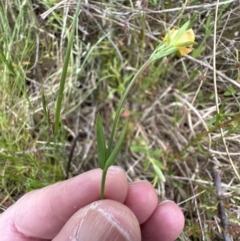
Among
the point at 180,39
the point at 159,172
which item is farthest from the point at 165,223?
the point at 180,39

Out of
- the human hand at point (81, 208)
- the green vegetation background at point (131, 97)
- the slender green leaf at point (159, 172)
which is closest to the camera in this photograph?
the human hand at point (81, 208)

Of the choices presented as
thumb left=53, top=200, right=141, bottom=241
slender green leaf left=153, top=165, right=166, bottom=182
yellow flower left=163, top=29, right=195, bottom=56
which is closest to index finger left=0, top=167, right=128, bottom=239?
thumb left=53, top=200, right=141, bottom=241

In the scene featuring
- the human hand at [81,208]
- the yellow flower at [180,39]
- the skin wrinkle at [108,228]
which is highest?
the yellow flower at [180,39]

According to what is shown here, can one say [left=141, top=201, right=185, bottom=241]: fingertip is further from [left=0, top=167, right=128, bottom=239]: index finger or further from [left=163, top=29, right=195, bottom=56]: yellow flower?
[left=163, top=29, right=195, bottom=56]: yellow flower

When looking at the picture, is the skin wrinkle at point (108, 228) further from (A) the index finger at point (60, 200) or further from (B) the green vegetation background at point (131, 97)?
(B) the green vegetation background at point (131, 97)

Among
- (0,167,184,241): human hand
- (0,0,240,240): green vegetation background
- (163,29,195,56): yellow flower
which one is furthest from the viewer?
(0,0,240,240): green vegetation background

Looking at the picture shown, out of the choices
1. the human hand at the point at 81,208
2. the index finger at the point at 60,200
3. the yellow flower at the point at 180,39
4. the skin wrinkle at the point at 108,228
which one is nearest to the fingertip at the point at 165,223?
the human hand at the point at 81,208

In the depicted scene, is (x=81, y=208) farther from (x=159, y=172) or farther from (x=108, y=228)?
(x=159, y=172)

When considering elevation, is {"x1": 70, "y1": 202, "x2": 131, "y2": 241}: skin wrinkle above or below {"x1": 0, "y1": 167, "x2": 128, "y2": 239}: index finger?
above

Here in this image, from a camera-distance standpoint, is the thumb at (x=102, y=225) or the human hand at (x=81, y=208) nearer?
the thumb at (x=102, y=225)
